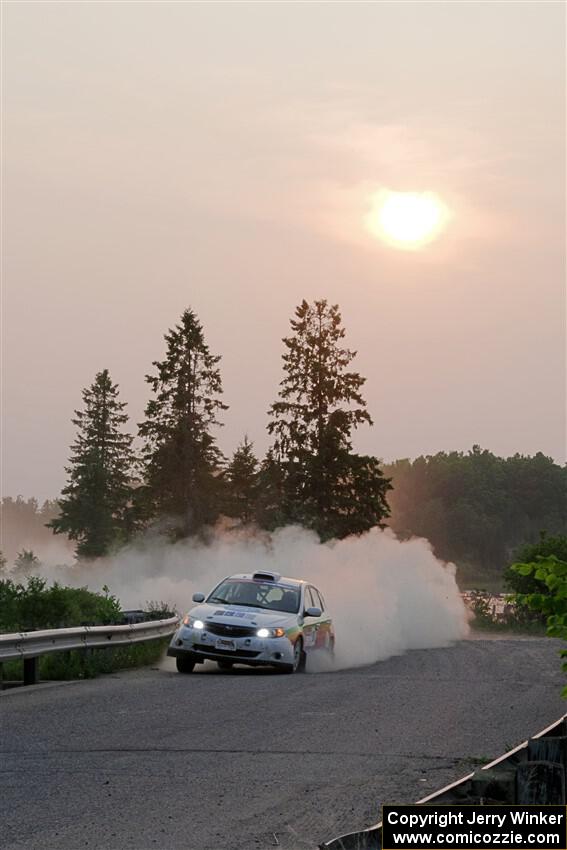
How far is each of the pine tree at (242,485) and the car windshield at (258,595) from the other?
58.3 meters

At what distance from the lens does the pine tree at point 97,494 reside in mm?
92750

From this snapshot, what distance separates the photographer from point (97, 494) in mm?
94375

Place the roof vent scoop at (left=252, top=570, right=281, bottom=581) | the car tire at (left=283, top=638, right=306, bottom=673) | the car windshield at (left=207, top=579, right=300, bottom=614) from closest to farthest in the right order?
1. the car tire at (left=283, top=638, right=306, bottom=673)
2. the car windshield at (left=207, top=579, right=300, bottom=614)
3. the roof vent scoop at (left=252, top=570, right=281, bottom=581)

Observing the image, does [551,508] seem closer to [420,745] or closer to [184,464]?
[184,464]

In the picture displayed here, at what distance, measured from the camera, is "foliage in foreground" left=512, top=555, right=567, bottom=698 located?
6345 mm

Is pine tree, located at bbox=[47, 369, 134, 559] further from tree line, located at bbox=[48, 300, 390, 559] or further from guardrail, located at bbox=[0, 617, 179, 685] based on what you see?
guardrail, located at bbox=[0, 617, 179, 685]

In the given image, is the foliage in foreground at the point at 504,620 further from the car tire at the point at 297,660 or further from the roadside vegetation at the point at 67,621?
the car tire at the point at 297,660

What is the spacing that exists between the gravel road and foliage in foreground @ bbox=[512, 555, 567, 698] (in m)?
2.16

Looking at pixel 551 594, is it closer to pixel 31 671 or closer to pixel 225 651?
pixel 31 671

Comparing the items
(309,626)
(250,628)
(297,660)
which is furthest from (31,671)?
(309,626)

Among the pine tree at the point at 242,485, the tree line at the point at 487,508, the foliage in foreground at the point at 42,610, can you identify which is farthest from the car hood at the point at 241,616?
the tree line at the point at 487,508

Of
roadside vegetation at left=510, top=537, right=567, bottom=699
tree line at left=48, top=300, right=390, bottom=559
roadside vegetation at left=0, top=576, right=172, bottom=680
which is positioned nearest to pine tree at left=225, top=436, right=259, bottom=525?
tree line at left=48, top=300, right=390, bottom=559

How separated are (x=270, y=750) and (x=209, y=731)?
149cm

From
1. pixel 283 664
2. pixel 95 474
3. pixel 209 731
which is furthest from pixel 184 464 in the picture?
pixel 209 731
